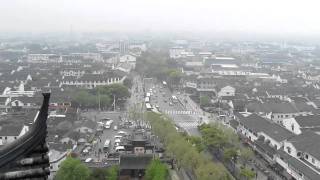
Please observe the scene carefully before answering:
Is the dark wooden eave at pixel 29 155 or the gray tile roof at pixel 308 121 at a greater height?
the dark wooden eave at pixel 29 155

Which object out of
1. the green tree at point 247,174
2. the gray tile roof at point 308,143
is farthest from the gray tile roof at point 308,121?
the green tree at point 247,174

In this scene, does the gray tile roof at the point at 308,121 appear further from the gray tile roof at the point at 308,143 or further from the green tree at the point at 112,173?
the green tree at the point at 112,173

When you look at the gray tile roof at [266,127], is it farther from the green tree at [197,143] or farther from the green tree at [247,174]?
the green tree at [247,174]

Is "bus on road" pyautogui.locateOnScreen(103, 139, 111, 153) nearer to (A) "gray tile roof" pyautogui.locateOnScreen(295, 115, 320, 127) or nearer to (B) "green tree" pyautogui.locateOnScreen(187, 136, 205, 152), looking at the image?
(B) "green tree" pyautogui.locateOnScreen(187, 136, 205, 152)

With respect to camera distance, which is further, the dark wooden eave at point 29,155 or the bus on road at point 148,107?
the bus on road at point 148,107

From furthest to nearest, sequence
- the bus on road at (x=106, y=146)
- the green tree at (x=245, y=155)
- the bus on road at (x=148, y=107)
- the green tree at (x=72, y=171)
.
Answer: the bus on road at (x=148, y=107)
the bus on road at (x=106, y=146)
the green tree at (x=245, y=155)
the green tree at (x=72, y=171)

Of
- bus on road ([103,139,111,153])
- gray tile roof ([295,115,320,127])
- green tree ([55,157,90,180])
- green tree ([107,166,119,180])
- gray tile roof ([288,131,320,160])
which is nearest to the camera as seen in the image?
green tree ([55,157,90,180])

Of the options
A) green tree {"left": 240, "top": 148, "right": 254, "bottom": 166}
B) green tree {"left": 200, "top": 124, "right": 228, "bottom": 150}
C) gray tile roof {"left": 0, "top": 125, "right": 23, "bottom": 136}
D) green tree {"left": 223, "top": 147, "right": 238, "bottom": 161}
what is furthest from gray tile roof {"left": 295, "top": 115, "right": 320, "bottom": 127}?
gray tile roof {"left": 0, "top": 125, "right": 23, "bottom": 136}

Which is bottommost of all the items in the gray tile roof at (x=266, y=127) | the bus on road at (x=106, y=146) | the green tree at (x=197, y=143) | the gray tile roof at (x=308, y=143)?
the bus on road at (x=106, y=146)

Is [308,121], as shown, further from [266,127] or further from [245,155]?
[245,155]

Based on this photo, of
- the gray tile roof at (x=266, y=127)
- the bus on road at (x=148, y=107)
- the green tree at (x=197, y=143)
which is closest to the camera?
the green tree at (x=197, y=143)

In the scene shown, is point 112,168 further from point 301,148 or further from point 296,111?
point 296,111

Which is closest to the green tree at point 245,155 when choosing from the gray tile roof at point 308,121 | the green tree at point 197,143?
the green tree at point 197,143
